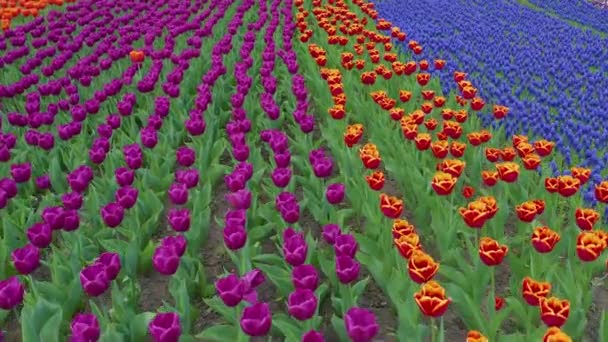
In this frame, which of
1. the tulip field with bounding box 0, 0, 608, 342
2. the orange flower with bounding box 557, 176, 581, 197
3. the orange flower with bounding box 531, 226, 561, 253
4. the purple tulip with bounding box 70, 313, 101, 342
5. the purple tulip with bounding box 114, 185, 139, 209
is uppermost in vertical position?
the purple tulip with bounding box 70, 313, 101, 342

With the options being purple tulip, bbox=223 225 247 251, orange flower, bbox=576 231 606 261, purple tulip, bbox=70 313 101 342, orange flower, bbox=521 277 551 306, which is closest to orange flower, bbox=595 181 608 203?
orange flower, bbox=576 231 606 261

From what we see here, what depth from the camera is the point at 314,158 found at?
4332 mm

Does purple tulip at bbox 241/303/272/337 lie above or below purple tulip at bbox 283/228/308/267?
above

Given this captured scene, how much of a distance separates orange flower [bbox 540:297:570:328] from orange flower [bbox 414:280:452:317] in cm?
41

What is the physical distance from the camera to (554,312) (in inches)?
97.1

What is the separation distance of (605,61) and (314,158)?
27.3ft

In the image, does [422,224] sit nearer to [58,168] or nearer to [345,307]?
[345,307]

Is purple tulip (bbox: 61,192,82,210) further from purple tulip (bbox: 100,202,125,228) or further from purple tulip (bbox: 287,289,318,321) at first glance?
purple tulip (bbox: 287,289,318,321)

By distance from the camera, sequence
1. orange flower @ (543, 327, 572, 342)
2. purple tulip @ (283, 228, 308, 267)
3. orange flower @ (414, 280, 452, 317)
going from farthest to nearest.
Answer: purple tulip @ (283, 228, 308, 267), orange flower @ (414, 280, 452, 317), orange flower @ (543, 327, 572, 342)

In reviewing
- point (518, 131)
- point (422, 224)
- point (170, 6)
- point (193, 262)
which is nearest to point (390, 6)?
point (170, 6)

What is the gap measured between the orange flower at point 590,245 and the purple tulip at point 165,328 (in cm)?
199

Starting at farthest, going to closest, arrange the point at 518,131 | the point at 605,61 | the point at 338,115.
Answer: the point at 605,61
the point at 518,131
the point at 338,115

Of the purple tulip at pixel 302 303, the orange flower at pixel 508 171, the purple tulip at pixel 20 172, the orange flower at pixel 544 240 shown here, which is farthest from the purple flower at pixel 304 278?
the purple tulip at pixel 20 172

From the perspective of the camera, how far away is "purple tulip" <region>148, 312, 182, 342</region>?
93.2 inches
